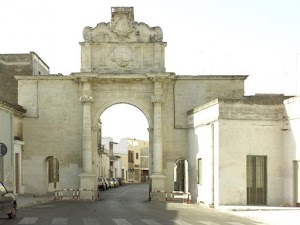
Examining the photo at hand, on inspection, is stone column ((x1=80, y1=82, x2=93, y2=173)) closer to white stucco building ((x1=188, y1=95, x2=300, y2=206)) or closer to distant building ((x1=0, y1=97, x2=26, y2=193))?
distant building ((x1=0, y1=97, x2=26, y2=193))

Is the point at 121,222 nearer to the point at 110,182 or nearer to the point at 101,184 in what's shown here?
the point at 101,184

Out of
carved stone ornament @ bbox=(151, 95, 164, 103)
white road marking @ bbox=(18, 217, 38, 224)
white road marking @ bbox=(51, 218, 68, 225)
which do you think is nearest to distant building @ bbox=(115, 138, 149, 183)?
carved stone ornament @ bbox=(151, 95, 164, 103)

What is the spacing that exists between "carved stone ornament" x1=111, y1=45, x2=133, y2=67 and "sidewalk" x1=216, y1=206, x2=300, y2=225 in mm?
13976

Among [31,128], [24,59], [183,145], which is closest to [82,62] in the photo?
[31,128]

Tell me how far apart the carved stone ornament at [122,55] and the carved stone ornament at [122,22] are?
85cm

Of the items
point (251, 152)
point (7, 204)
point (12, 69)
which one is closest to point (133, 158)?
point (12, 69)

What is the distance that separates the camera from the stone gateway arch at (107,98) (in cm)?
3722

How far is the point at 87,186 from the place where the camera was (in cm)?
3675

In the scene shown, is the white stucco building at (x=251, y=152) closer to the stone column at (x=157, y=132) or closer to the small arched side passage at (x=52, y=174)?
the stone column at (x=157, y=132)

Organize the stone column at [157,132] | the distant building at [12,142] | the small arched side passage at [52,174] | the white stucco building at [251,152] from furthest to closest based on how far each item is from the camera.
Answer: the small arched side passage at [52,174]
the stone column at [157,132]
the distant building at [12,142]
the white stucco building at [251,152]

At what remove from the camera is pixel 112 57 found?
37344 millimetres

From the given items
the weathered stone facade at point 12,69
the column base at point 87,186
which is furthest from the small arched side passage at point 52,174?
the column base at point 87,186

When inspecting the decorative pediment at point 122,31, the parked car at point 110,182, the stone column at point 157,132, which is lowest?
the parked car at point 110,182

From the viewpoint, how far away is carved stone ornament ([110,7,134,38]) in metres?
37.3
